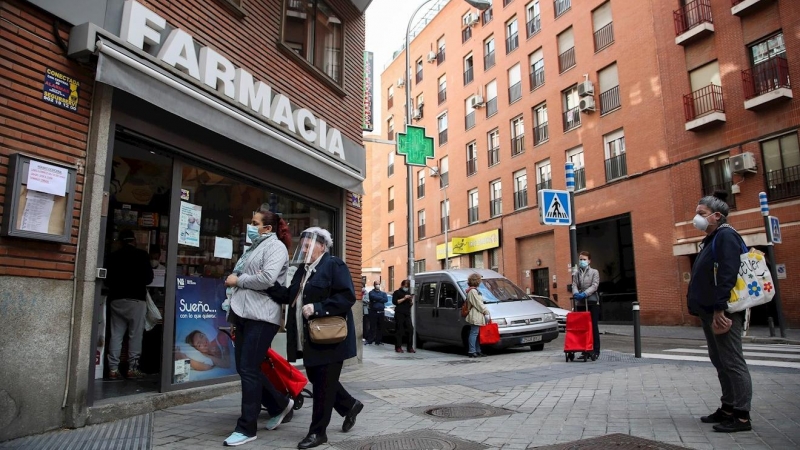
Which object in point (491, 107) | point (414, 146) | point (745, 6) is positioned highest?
point (491, 107)

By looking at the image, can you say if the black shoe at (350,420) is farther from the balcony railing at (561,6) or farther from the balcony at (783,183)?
the balcony railing at (561,6)

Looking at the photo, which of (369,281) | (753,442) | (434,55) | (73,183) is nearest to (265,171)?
(73,183)

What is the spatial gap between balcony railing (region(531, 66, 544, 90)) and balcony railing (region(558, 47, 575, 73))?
4.50 feet

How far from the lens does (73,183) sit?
5043 mm

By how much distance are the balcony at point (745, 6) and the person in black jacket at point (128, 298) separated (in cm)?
1983

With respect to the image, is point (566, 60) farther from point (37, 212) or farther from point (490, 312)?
point (37, 212)

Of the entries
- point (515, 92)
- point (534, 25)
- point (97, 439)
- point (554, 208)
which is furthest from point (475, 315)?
point (534, 25)

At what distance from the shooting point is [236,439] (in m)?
4.45

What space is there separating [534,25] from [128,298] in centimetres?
2751

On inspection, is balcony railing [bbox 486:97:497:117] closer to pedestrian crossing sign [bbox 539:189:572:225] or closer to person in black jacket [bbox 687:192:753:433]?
pedestrian crossing sign [bbox 539:189:572:225]

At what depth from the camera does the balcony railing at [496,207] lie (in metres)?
31.5

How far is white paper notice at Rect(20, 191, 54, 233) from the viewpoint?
4.62m

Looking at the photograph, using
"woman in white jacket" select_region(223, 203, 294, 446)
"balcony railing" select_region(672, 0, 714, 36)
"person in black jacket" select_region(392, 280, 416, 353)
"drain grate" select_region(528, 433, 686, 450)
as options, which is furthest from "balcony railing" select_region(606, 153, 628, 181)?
"woman in white jacket" select_region(223, 203, 294, 446)

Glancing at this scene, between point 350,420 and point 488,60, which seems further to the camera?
point 488,60
